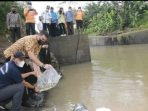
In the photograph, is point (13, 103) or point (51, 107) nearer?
point (13, 103)

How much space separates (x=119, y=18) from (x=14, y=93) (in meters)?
19.4

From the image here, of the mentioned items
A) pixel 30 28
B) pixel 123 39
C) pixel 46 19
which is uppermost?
pixel 46 19

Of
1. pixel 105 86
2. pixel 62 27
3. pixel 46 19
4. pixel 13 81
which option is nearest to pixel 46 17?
pixel 46 19

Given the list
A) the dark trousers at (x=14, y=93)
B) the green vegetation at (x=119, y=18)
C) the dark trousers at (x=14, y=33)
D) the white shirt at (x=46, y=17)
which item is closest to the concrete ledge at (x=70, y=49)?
the white shirt at (x=46, y=17)

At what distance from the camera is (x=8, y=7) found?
19.7 metres

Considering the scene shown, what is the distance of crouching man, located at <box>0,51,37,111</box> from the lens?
7242mm

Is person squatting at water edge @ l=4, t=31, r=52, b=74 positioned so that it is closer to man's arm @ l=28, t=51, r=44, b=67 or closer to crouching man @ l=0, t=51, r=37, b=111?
man's arm @ l=28, t=51, r=44, b=67

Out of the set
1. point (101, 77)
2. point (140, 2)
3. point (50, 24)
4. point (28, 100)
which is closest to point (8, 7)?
point (50, 24)

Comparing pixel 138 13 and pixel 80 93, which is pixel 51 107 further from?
pixel 138 13

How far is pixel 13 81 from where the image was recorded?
7.36m

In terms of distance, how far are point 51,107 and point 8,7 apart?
37.3ft

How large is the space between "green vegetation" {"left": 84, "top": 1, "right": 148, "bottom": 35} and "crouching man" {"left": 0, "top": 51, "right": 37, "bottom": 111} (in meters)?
18.0

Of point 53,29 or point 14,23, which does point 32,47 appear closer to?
point 14,23

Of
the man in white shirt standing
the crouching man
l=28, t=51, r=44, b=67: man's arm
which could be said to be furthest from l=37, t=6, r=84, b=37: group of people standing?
the crouching man
